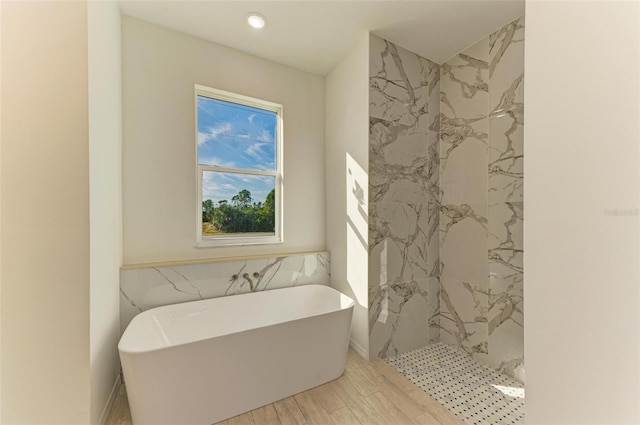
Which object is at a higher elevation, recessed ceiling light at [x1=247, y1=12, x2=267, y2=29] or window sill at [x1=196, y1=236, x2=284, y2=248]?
recessed ceiling light at [x1=247, y1=12, x2=267, y2=29]

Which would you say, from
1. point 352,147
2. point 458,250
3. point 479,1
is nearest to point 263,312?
point 352,147

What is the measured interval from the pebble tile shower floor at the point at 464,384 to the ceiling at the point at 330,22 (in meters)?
2.81

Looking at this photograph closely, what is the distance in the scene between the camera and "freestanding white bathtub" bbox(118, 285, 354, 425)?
1372 mm

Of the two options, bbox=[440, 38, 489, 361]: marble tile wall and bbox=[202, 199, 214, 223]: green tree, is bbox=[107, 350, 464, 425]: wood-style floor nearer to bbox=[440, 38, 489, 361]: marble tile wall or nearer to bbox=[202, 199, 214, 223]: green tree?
Answer: bbox=[440, 38, 489, 361]: marble tile wall

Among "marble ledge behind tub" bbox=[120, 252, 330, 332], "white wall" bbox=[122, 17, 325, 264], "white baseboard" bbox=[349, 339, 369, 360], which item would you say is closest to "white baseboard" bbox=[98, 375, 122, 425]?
"marble ledge behind tub" bbox=[120, 252, 330, 332]

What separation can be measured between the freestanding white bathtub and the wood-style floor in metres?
0.07

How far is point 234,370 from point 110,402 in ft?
2.80

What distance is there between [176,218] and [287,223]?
1.01m
